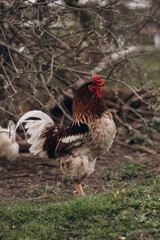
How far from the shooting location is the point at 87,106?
218 inches

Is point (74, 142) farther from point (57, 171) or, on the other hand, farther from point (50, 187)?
point (57, 171)

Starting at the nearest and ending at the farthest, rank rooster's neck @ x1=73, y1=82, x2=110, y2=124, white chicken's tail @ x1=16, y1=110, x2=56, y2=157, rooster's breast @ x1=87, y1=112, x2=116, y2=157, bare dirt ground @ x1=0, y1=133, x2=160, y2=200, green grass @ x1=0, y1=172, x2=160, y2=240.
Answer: green grass @ x1=0, y1=172, x2=160, y2=240 → rooster's breast @ x1=87, y1=112, x2=116, y2=157 → rooster's neck @ x1=73, y1=82, x2=110, y2=124 → white chicken's tail @ x1=16, y1=110, x2=56, y2=157 → bare dirt ground @ x1=0, y1=133, x2=160, y2=200

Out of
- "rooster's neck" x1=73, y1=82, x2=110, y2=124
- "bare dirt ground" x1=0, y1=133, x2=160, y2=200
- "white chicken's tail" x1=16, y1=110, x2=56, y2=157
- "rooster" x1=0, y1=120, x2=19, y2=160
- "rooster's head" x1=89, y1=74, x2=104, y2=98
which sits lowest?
"bare dirt ground" x1=0, y1=133, x2=160, y2=200

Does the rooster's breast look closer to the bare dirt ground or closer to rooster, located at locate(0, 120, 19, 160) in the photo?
Answer: the bare dirt ground

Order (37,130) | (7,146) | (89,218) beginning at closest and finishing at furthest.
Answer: (89,218) < (37,130) < (7,146)

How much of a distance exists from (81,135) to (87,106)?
21.8 inches

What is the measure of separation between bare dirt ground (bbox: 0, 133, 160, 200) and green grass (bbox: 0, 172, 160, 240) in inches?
49.8

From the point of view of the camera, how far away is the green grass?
3885 mm

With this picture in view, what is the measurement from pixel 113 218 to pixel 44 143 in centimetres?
210

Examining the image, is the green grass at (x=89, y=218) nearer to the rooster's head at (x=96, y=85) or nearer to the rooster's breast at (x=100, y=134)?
the rooster's breast at (x=100, y=134)

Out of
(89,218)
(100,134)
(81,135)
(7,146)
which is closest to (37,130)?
(81,135)

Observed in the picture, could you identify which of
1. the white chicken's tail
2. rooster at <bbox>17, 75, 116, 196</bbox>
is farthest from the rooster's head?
the white chicken's tail

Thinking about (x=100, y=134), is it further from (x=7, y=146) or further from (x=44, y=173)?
(x=7, y=146)

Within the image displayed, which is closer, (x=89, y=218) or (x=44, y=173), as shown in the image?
(x=89, y=218)
